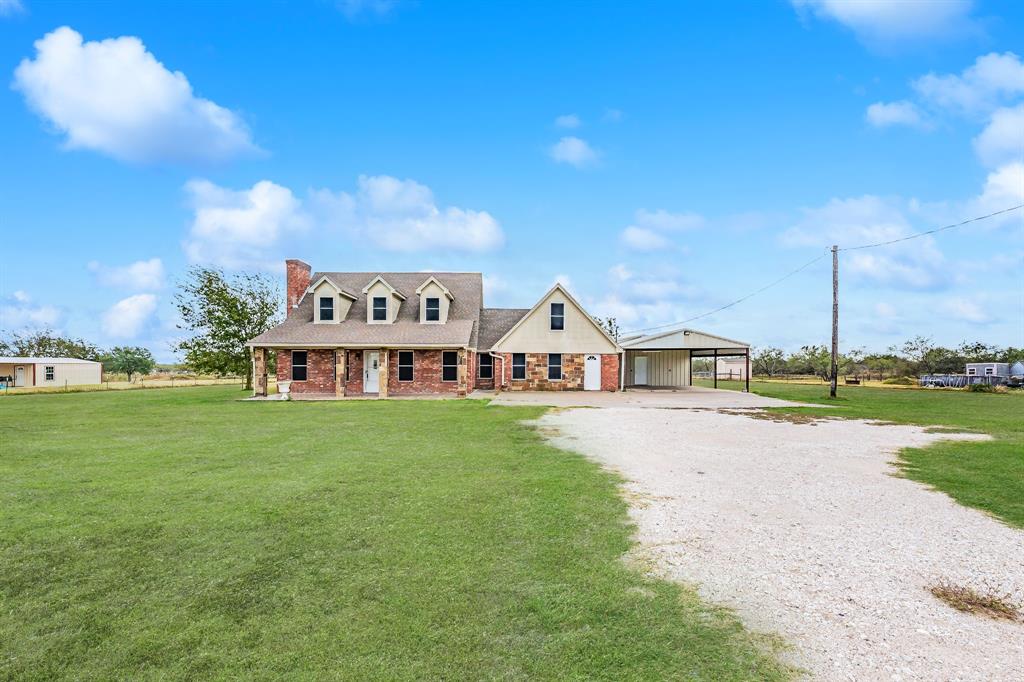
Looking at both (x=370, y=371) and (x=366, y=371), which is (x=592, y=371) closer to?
(x=370, y=371)

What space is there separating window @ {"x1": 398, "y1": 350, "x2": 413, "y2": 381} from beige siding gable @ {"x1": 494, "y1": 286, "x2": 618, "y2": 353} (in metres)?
4.71

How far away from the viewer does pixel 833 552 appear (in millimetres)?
5043

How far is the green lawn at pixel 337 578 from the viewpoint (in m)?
3.26

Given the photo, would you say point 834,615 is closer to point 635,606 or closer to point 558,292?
point 635,606

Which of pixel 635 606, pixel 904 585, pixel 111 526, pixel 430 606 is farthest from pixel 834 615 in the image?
pixel 111 526

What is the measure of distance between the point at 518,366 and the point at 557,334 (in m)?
2.71

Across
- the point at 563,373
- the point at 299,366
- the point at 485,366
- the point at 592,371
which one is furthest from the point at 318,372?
the point at 592,371

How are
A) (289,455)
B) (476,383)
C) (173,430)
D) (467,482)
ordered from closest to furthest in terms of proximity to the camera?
(467,482) → (289,455) → (173,430) → (476,383)

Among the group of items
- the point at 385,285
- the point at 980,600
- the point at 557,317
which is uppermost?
the point at 385,285

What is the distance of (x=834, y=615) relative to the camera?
3838 mm

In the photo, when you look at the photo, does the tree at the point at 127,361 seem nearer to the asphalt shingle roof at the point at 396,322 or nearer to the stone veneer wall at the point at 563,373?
the asphalt shingle roof at the point at 396,322

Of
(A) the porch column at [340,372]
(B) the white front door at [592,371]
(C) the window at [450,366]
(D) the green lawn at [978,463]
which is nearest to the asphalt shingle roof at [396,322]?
(A) the porch column at [340,372]

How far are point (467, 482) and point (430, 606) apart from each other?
3.70 m

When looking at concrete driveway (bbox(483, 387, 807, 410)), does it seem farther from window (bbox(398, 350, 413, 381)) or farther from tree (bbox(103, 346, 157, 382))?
tree (bbox(103, 346, 157, 382))
